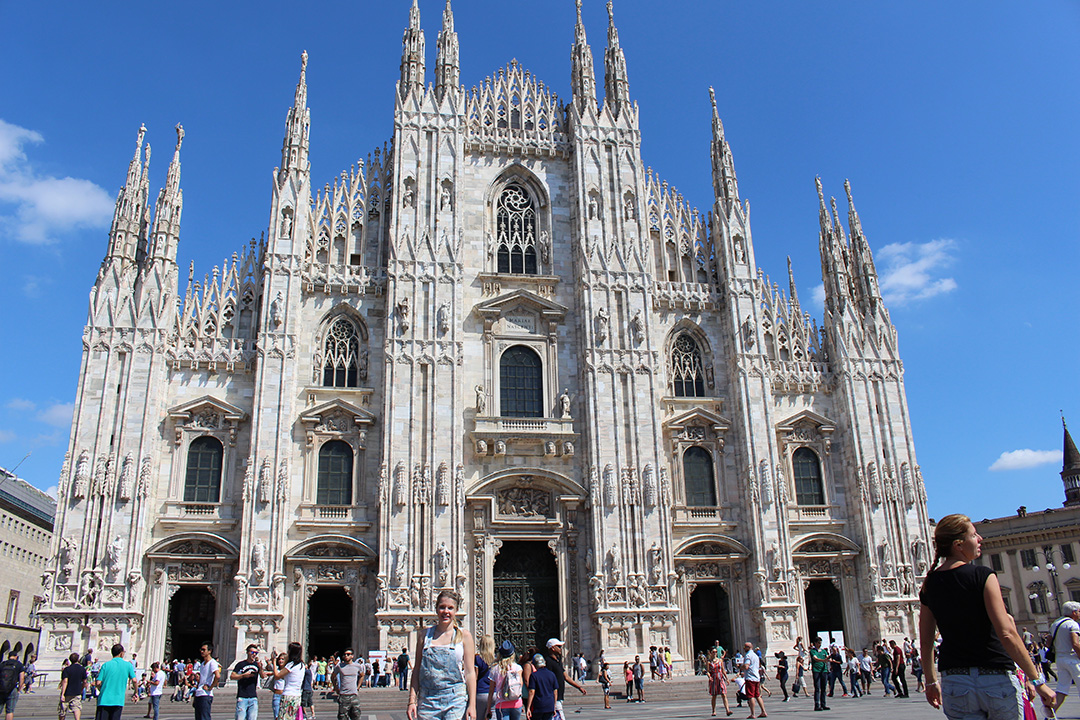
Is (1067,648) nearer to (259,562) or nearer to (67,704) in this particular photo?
(67,704)

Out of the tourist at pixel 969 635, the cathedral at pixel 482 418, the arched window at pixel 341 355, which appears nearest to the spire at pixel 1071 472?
the cathedral at pixel 482 418

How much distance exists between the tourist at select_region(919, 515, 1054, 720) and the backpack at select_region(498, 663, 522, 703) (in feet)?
18.4

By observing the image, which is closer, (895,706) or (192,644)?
(895,706)

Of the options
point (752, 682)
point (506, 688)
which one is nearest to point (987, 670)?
point (506, 688)

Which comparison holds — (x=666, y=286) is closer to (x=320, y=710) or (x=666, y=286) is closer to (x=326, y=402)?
→ (x=326, y=402)

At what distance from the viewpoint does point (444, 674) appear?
647cm

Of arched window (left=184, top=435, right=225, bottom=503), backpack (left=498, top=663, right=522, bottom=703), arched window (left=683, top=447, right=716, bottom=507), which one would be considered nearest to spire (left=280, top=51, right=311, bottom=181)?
arched window (left=184, top=435, right=225, bottom=503)

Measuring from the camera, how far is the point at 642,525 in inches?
1148

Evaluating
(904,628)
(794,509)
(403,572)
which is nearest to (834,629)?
(904,628)

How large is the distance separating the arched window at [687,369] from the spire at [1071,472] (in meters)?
50.0

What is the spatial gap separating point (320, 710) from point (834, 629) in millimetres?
18798

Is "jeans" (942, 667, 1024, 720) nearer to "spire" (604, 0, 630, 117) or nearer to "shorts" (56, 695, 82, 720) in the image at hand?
"shorts" (56, 695, 82, 720)

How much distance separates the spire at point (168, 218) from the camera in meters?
29.8

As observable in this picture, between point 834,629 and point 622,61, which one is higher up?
point 622,61
